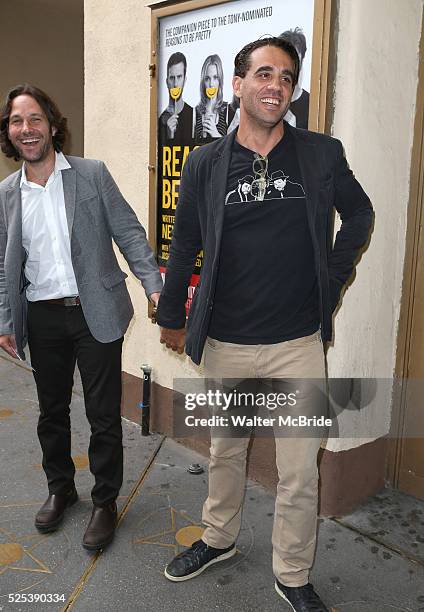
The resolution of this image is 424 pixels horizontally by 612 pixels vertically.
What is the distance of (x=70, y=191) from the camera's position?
3.00 m

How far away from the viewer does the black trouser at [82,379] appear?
122 inches

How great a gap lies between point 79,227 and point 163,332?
68 centimetres

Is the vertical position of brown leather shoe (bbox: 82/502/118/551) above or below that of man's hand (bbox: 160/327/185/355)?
below

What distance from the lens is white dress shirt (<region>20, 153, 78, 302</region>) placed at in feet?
9.87

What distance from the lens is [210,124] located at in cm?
374

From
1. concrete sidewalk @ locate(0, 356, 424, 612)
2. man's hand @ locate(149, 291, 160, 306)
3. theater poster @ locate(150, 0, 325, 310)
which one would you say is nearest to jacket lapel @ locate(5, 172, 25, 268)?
man's hand @ locate(149, 291, 160, 306)

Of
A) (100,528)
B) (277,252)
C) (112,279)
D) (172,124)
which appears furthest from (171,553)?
(172,124)

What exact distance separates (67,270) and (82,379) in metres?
0.61

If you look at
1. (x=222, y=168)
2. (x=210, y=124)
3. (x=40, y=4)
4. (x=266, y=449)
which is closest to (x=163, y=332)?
(x=222, y=168)

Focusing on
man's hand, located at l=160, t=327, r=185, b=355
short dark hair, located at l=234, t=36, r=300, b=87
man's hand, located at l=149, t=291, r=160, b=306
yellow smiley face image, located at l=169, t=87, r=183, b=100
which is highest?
yellow smiley face image, located at l=169, t=87, r=183, b=100

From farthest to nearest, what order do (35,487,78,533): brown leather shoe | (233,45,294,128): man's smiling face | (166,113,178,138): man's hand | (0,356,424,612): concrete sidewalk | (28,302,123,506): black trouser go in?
(166,113,178,138): man's hand → (35,487,78,533): brown leather shoe → (28,302,123,506): black trouser → (0,356,424,612): concrete sidewalk → (233,45,294,128): man's smiling face

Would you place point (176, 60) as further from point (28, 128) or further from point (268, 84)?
point (268, 84)

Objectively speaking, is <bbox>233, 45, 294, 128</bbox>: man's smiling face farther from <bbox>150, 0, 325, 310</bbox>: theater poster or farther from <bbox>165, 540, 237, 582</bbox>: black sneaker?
<bbox>165, 540, 237, 582</bbox>: black sneaker

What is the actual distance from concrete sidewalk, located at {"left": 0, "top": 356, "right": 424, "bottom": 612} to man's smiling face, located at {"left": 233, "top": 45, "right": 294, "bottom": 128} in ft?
6.92
